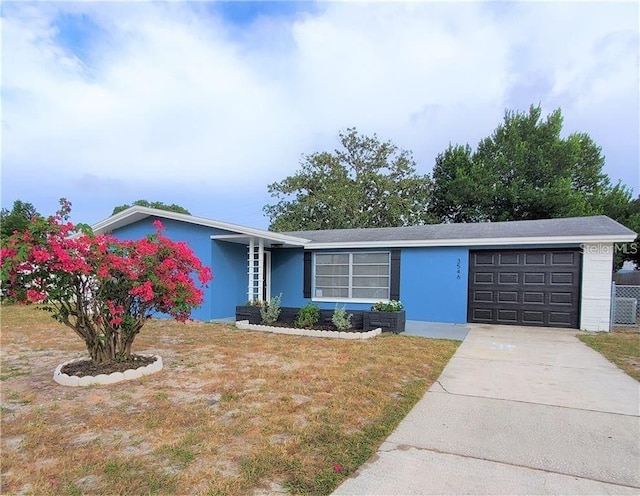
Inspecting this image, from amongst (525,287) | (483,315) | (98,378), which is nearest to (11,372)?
(98,378)

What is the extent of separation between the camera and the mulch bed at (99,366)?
15.6ft

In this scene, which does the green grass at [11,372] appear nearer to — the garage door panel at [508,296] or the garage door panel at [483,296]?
the garage door panel at [483,296]

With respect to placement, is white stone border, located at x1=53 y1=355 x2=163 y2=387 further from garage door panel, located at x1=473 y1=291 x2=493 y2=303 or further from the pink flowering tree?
garage door panel, located at x1=473 y1=291 x2=493 y2=303

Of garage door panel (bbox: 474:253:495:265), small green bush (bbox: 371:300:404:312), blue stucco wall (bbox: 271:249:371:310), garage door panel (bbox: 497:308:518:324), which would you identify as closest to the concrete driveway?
small green bush (bbox: 371:300:404:312)

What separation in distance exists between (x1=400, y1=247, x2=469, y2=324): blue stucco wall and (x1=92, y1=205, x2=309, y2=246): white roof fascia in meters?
3.09

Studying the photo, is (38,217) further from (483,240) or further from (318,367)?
(483,240)

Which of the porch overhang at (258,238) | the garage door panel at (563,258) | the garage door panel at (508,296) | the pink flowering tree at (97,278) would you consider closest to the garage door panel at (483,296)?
the garage door panel at (508,296)

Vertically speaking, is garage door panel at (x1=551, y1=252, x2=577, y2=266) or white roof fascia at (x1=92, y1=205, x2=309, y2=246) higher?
white roof fascia at (x1=92, y1=205, x2=309, y2=246)

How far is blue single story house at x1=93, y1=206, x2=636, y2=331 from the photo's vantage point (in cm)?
927

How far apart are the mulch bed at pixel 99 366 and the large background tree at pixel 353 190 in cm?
2044

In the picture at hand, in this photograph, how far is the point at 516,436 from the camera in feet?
10.9

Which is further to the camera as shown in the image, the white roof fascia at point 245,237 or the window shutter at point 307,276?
the window shutter at point 307,276

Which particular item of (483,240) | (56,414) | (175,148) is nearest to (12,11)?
(56,414)

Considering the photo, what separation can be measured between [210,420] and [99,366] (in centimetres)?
225
